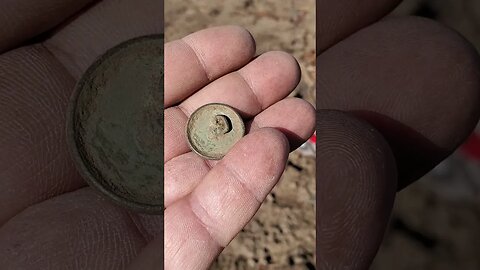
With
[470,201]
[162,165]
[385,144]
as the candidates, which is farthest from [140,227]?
[470,201]

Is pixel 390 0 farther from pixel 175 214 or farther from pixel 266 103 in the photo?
pixel 175 214

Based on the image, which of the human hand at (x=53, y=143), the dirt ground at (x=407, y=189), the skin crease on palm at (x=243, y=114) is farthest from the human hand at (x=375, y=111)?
the human hand at (x=53, y=143)

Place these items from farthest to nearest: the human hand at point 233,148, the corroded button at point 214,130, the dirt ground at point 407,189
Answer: the dirt ground at point 407,189, the corroded button at point 214,130, the human hand at point 233,148

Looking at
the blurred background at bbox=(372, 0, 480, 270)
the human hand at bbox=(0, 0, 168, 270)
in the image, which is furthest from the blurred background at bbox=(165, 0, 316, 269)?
the blurred background at bbox=(372, 0, 480, 270)

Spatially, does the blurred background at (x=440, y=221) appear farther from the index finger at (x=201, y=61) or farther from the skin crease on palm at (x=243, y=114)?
the index finger at (x=201, y=61)

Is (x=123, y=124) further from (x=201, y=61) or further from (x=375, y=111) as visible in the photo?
(x=375, y=111)

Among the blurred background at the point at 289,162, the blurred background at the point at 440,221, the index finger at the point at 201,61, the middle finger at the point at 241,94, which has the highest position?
the index finger at the point at 201,61

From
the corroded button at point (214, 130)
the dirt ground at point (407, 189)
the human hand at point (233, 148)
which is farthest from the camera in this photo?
the dirt ground at point (407, 189)
